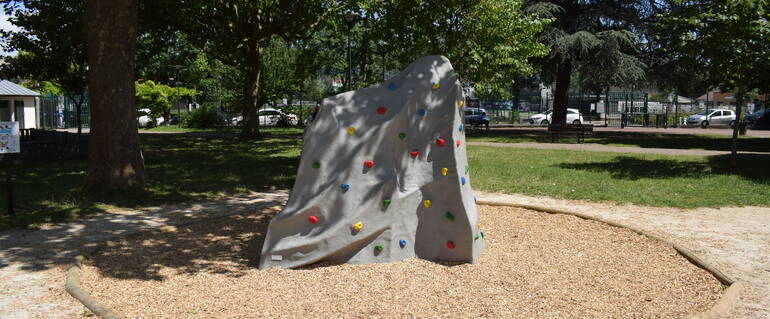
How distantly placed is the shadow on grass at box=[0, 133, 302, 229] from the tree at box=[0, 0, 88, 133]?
3996 millimetres

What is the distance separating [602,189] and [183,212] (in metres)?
7.75

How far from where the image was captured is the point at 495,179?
13023 millimetres

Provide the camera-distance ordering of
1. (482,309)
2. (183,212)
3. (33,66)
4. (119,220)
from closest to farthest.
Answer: (482,309) → (119,220) → (183,212) → (33,66)

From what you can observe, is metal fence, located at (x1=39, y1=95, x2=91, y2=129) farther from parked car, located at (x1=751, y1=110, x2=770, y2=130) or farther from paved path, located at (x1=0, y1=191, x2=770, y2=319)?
parked car, located at (x1=751, y1=110, x2=770, y2=130)

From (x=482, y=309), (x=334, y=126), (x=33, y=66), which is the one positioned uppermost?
(x=33, y=66)

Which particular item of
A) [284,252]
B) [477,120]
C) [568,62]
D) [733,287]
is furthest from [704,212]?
[477,120]

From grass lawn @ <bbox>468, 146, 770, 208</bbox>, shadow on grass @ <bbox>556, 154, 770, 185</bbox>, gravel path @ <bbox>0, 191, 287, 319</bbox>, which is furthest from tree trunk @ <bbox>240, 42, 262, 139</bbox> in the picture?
gravel path @ <bbox>0, 191, 287, 319</bbox>

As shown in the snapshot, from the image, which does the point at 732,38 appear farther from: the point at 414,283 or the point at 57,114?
the point at 57,114

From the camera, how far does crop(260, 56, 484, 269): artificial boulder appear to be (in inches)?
250

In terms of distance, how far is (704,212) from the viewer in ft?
31.2

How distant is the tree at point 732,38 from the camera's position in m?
13.0

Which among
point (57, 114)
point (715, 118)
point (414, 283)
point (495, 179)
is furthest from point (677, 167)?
point (57, 114)

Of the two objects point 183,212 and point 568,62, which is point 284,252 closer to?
point 183,212

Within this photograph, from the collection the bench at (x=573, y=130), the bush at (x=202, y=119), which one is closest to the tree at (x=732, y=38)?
the bench at (x=573, y=130)
